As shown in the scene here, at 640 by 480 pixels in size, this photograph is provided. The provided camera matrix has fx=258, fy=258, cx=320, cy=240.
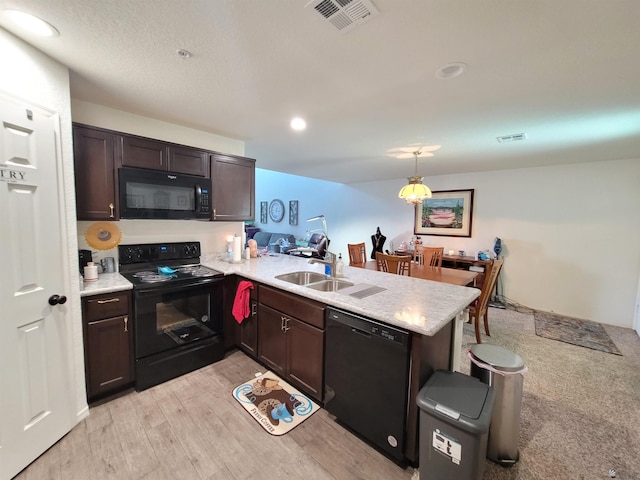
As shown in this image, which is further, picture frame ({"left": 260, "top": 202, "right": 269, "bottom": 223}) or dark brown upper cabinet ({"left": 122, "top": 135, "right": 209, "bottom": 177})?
picture frame ({"left": 260, "top": 202, "right": 269, "bottom": 223})

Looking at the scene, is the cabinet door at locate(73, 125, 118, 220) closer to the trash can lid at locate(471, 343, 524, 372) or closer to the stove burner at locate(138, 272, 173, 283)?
the stove burner at locate(138, 272, 173, 283)

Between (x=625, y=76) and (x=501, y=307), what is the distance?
3797 mm

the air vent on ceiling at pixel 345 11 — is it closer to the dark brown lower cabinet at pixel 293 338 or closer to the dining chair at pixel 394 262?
the dark brown lower cabinet at pixel 293 338

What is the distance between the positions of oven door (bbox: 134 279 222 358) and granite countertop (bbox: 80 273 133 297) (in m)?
0.12

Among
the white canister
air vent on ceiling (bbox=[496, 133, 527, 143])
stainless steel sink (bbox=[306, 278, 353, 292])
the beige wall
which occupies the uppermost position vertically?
air vent on ceiling (bbox=[496, 133, 527, 143])

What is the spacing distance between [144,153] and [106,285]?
123 cm

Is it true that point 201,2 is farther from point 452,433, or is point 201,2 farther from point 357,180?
point 357,180

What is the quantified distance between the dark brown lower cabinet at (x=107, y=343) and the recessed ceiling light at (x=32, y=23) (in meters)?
1.67

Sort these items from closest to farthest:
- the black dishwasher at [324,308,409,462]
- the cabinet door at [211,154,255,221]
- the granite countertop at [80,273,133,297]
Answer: the black dishwasher at [324,308,409,462]
the granite countertop at [80,273,133,297]
the cabinet door at [211,154,255,221]

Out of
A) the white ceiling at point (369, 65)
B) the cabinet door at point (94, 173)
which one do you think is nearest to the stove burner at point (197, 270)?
the cabinet door at point (94, 173)

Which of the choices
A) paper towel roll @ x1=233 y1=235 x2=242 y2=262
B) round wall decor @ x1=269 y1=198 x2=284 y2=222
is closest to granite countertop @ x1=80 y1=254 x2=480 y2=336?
paper towel roll @ x1=233 y1=235 x2=242 y2=262

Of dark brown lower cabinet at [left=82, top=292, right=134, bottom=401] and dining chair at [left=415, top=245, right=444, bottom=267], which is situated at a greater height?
dining chair at [left=415, top=245, right=444, bottom=267]

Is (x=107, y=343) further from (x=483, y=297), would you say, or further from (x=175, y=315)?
(x=483, y=297)

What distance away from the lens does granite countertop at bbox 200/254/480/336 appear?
4.99 feet
